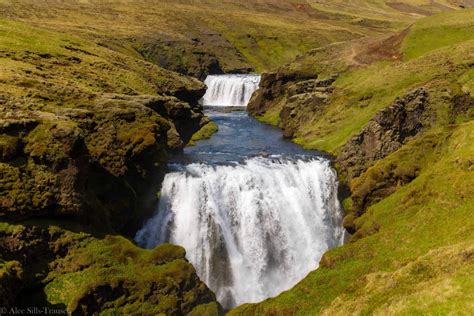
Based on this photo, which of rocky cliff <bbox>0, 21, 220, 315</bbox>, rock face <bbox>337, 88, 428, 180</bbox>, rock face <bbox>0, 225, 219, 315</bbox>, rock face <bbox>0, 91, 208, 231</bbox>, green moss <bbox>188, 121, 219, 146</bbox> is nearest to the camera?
rock face <bbox>0, 225, 219, 315</bbox>

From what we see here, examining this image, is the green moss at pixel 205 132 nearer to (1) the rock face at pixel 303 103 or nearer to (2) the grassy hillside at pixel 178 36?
(1) the rock face at pixel 303 103

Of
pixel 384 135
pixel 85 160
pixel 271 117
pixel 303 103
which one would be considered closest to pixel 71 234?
pixel 85 160

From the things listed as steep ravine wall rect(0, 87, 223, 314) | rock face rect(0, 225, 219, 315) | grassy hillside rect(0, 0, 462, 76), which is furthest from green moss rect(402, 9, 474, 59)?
rock face rect(0, 225, 219, 315)

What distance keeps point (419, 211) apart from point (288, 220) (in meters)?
15.1

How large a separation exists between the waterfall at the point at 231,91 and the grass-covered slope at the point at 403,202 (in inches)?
1190

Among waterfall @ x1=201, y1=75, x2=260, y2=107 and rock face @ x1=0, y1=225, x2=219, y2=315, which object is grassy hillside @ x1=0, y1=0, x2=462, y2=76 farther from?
rock face @ x1=0, y1=225, x2=219, y2=315

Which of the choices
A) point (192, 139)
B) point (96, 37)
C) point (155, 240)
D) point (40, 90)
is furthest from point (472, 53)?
point (96, 37)

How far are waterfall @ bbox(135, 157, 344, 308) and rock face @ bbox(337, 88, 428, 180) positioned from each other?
9.14 meters

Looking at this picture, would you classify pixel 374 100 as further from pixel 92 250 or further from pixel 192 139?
pixel 92 250

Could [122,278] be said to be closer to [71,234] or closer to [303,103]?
[71,234]

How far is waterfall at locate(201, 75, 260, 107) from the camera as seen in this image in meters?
108

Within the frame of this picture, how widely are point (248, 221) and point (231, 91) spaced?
73.1 metres

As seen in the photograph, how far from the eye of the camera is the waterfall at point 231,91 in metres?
108

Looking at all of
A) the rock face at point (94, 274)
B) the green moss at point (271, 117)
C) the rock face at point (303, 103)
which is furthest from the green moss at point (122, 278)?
the green moss at point (271, 117)
